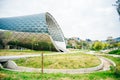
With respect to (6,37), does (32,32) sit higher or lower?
higher

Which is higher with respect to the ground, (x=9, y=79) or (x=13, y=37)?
(x=13, y=37)

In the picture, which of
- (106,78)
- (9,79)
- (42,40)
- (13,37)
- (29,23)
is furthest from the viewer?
(29,23)

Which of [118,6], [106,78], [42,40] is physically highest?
[118,6]

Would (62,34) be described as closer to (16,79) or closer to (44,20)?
(44,20)

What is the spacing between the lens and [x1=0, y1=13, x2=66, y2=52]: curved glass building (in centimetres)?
4412

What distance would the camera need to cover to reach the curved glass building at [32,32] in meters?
44.1

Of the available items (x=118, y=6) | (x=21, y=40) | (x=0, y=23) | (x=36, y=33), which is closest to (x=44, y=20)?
(x=36, y=33)

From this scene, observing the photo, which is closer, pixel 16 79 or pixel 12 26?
pixel 16 79

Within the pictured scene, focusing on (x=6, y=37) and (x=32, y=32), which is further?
(x=32, y=32)

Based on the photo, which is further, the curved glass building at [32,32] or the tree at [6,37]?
the curved glass building at [32,32]

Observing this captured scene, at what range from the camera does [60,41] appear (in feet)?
182

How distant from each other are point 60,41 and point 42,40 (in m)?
12.2

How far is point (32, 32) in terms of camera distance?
48.9m

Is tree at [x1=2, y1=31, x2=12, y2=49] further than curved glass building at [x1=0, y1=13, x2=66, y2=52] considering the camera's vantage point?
No
